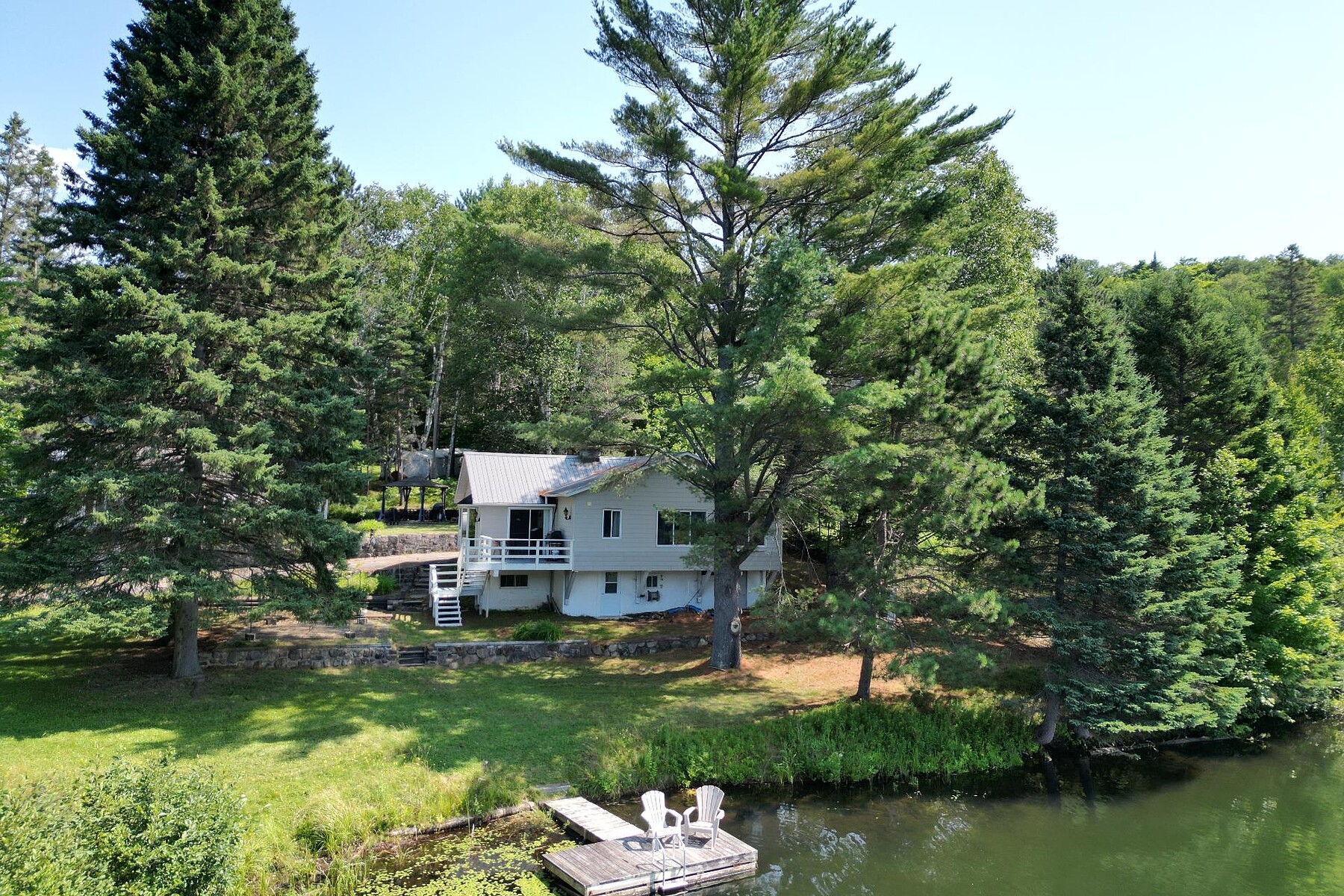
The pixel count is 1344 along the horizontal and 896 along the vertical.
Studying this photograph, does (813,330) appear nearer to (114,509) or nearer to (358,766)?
(358,766)

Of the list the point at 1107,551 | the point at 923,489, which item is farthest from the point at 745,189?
the point at 1107,551

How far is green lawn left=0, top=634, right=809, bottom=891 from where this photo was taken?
37.9 ft

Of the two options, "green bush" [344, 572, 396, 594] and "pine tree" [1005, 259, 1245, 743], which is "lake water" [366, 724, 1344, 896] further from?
"green bush" [344, 572, 396, 594]

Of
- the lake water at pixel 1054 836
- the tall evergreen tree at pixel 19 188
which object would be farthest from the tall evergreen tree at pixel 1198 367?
the tall evergreen tree at pixel 19 188

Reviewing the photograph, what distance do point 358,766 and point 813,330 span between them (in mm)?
13569

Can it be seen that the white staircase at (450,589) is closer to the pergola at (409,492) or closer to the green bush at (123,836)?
the pergola at (409,492)

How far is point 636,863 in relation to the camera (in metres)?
10.6

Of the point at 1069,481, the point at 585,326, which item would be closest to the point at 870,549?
the point at 1069,481

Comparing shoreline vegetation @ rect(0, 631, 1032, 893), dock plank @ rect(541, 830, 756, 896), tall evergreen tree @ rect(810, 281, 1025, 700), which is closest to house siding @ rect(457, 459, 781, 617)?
shoreline vegetation @ rect(0, 631, 1032, 893)

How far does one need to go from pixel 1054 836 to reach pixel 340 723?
13718mm

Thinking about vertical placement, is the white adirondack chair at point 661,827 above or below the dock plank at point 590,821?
above

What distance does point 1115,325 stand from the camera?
54.0 feet

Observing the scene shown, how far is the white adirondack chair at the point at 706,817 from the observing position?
11477mm

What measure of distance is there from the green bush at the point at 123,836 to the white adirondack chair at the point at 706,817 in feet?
20.7
